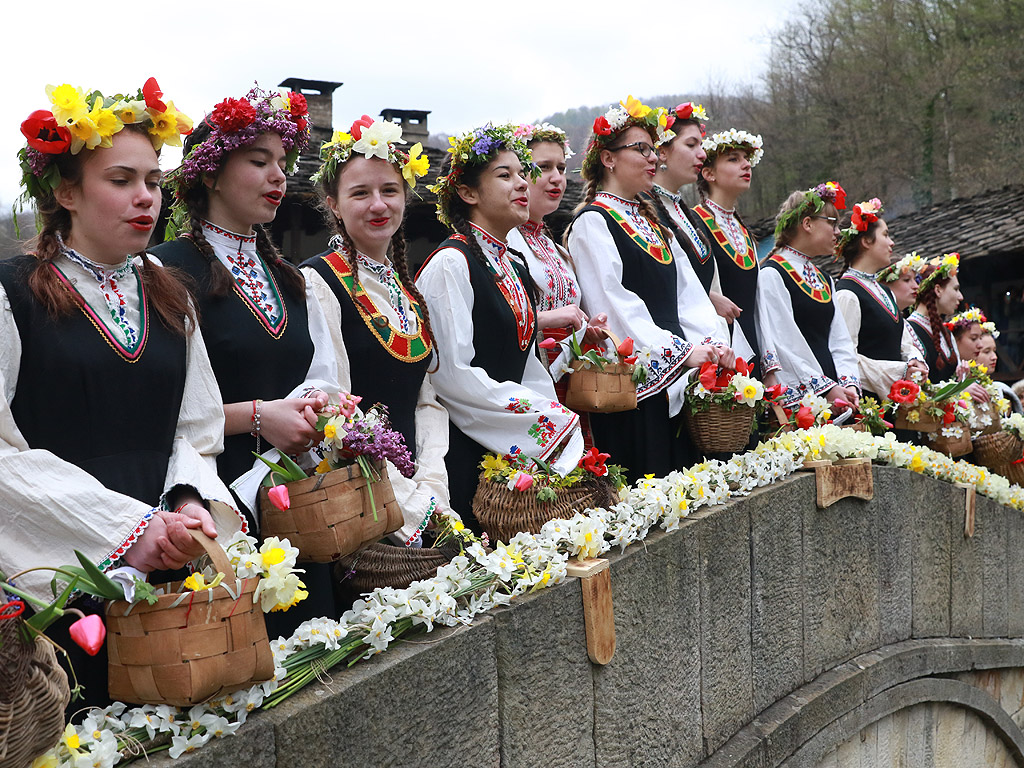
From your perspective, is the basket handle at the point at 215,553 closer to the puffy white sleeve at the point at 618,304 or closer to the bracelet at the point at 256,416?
the bracelet at the point at 256,416

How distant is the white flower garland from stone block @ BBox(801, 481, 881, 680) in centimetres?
31

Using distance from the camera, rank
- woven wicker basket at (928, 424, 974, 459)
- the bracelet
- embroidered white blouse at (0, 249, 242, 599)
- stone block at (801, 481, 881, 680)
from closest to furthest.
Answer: embroidered white blouse at (0, 249, 242, 599)
the bracelet
stone block at (801, 481, 881, 680)
woven wicker basket at (928, 424, 974, 459)

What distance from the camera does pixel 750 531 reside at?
13.3 feet

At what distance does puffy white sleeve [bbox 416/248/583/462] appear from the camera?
11.0 feet

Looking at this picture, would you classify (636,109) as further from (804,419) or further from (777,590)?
(777,590)

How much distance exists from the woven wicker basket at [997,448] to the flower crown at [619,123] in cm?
383

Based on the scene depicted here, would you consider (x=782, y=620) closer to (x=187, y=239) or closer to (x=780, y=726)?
(x=780, y=726)

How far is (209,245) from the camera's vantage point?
273cm

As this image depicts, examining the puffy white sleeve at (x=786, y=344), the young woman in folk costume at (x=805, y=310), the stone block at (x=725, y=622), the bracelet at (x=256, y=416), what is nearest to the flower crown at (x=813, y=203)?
the young woman in folk costume at (x=805, y=310)

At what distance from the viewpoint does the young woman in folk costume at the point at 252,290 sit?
258 cm

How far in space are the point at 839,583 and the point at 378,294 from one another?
9.55ft

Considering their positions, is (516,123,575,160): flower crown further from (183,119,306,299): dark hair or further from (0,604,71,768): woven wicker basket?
(0,604,71,768): woven wicker basket

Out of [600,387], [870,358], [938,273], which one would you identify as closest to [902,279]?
[938,273]

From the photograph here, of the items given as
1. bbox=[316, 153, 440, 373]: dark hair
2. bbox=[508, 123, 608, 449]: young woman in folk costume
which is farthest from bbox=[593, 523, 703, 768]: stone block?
bbox=[316, 153, 440, 373]: dark hair
